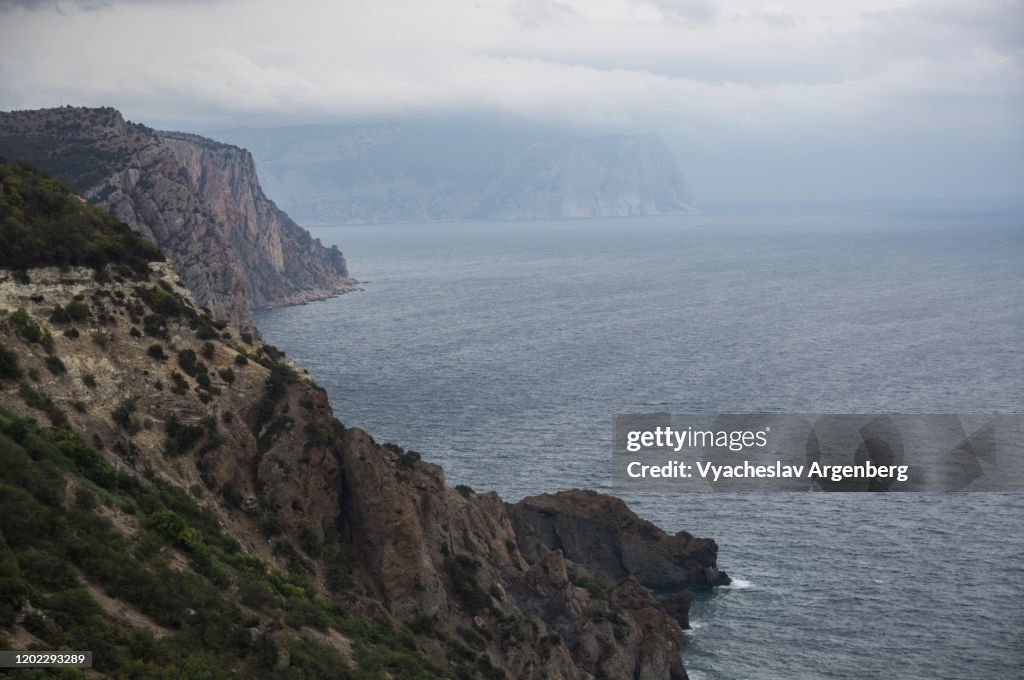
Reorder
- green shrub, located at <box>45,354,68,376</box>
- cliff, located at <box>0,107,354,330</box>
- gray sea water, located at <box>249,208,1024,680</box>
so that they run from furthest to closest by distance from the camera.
Answer: cliff, located at <box>0,107,354,330</box>
gray sea water, located at <box>249,208,1024,680</box>
green shrub, located at <box>45,354,68,376</box>

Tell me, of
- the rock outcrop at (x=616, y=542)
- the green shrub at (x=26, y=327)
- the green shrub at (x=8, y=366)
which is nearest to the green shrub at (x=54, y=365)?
the green shrub at (x=26, y=327)

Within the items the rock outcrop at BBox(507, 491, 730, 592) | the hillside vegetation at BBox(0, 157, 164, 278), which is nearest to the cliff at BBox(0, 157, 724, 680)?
the hillside vegetation at BBox(0, 157, 164, 278)

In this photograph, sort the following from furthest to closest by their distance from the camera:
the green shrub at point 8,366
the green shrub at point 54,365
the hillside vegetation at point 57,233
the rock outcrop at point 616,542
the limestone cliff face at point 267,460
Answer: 1. the rock outcrop at point 616,542
2. the hillside vegetation at point 57,233
3. the limestone cliff face at point 267,460
4. the green shrub at point 54,365
5. the green shrub at point 8,366

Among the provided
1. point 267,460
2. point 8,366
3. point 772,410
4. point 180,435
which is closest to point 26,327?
point 8,366

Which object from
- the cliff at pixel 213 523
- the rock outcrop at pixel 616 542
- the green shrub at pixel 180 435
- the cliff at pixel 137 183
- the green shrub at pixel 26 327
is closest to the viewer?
the cliff at pixel 213 523

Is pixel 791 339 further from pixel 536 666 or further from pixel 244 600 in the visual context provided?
pixel 244 600

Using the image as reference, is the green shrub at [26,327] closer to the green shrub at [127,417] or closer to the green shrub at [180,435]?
the green shrub at [127,417]

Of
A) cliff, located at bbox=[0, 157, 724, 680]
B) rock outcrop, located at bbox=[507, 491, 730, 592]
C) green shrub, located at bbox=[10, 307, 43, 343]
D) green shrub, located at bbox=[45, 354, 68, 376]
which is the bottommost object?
rock outcrop, located at bbox=[507, 491, 730, 592]

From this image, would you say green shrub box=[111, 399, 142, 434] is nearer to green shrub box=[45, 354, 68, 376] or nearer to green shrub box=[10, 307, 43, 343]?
green shrub box=[45, 354, 68, 376]

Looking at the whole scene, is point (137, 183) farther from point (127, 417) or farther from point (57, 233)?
point (127, 417)
